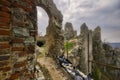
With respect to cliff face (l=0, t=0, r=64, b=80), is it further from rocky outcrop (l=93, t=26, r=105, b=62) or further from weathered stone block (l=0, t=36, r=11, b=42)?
rocky outcrop (l=93, t=26, r=105, b=62)

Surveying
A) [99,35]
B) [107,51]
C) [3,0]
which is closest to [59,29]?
[3,0]

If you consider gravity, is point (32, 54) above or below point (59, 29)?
below

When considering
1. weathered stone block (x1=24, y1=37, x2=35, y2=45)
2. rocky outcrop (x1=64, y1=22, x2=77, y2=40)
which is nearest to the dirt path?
weathered stone block (x1=24, y1=37, x2=35, y2=45)

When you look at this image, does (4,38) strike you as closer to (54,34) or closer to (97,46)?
(54,34)

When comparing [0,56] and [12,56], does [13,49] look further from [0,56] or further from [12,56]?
[0,56]

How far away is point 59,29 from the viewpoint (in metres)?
10.8

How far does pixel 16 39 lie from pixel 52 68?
7086 mm

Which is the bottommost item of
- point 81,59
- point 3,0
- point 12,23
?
point 81,59

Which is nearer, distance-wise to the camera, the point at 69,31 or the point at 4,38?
the point at 4,38

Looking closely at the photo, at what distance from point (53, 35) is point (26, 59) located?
7.20m

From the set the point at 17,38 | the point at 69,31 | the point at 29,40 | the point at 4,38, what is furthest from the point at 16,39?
the point at 69,31

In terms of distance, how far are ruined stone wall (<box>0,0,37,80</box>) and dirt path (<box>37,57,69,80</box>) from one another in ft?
19.3

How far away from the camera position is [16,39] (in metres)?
2.85

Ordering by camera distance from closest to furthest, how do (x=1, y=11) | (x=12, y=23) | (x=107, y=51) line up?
(x=1, y=11) < (x=12, y=23) < (x=107, y=51)
